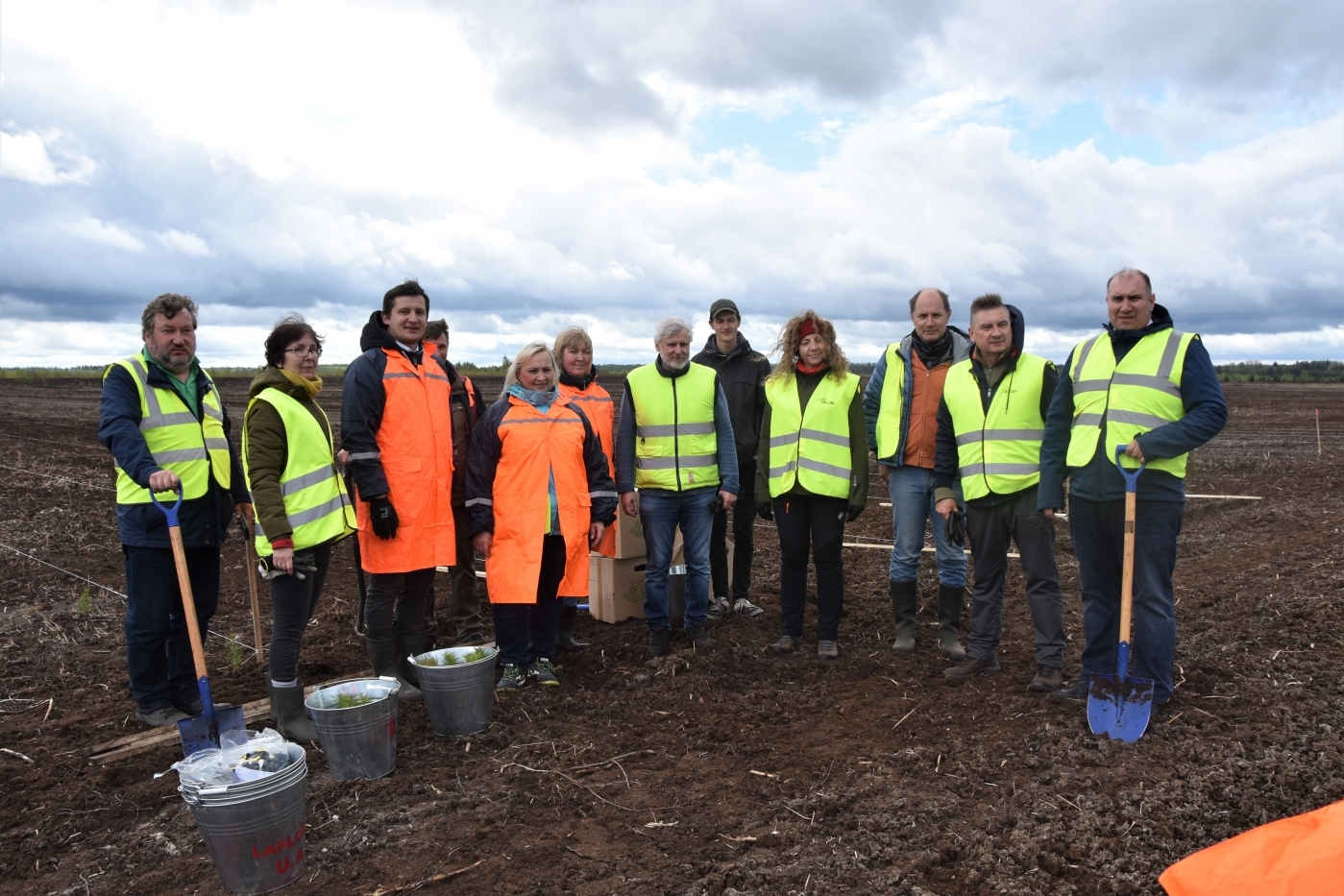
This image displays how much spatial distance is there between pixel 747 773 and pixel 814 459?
1.97 m

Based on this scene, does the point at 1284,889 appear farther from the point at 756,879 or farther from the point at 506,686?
the point at 506,686

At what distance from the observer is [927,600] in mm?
7031

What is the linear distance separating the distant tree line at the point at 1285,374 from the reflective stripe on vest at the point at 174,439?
196 feet

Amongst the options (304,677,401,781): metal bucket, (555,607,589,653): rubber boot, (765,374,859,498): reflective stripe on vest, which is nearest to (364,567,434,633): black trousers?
(304,677,401,781): metal bucket

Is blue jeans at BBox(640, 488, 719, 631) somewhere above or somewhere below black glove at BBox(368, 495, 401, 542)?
below

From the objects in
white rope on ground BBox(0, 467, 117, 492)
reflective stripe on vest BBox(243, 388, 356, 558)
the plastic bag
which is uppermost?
reflective stripe on vest BBox(243, 388, 356, 558)

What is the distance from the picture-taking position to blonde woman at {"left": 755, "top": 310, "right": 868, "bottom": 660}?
5.32 m

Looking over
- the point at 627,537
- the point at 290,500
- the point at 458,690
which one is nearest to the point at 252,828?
the point at 458,690

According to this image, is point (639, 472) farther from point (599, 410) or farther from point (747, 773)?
point (747, 773)

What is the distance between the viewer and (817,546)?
17.9 feet

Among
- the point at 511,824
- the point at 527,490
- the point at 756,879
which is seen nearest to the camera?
the point at 756,879

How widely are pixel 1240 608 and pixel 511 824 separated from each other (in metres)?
5.49

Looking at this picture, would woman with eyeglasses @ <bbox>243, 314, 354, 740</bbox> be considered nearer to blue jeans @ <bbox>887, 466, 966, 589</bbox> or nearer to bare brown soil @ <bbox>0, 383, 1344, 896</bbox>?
bare brown soil @ <bbox>0, 383, 1344, 896</bbox>

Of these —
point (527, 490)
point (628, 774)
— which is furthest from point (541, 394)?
point (628, 774)
